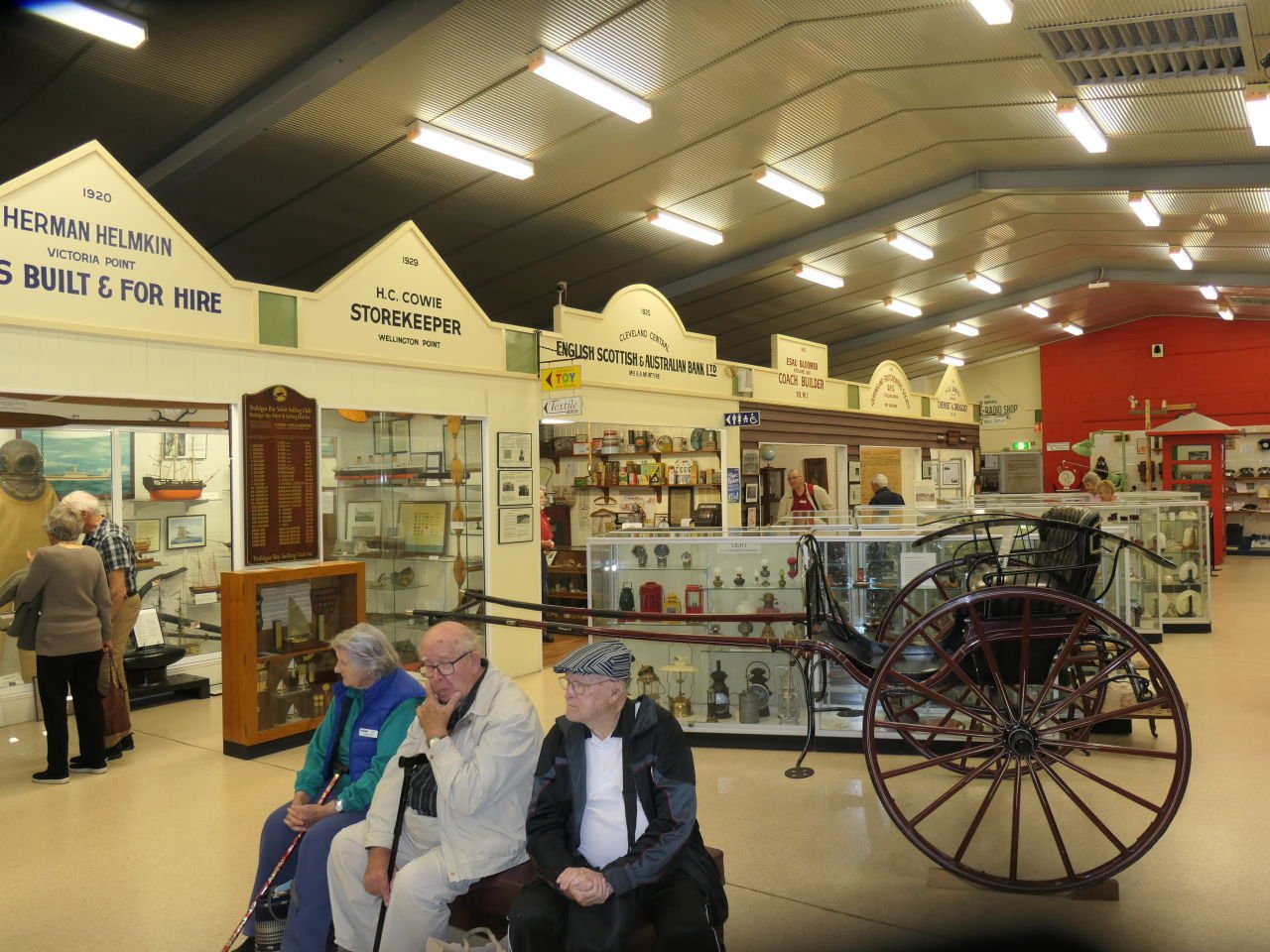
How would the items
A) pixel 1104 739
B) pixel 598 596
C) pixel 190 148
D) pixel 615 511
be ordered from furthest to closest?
pixel 615 511, pixel 190 148, pixel 598 596, pixel 1104 739

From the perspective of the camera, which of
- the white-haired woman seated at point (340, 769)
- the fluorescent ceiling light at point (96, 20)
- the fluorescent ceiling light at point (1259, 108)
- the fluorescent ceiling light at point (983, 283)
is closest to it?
the white-haired woman seated at point (340, 769)

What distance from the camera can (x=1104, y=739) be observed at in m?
5.99

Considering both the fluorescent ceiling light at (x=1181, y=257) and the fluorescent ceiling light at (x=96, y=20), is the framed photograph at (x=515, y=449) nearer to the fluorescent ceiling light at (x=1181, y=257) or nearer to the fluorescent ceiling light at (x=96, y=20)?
the fluorescent ceiling light at (x=96, y=20)

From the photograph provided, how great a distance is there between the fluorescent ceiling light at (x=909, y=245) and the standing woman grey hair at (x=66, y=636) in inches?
405

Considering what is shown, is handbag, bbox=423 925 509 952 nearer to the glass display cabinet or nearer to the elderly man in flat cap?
the elderly man in flat cap

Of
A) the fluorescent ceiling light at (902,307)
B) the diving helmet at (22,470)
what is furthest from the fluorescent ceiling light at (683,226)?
the diving helmet at (22,470)

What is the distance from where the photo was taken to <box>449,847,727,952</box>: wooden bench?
9.77 ft

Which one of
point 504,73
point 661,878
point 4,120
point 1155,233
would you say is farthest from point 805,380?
point 661,878

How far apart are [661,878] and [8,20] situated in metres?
6.82

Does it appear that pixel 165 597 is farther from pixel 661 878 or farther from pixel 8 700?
pixel 661 878

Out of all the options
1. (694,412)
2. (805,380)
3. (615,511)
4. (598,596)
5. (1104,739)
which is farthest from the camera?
(805,380)

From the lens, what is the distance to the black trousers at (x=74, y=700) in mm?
5578

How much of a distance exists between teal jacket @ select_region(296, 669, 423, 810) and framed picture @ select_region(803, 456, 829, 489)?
46.3 feet

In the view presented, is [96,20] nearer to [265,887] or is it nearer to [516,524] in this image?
[516,524]
